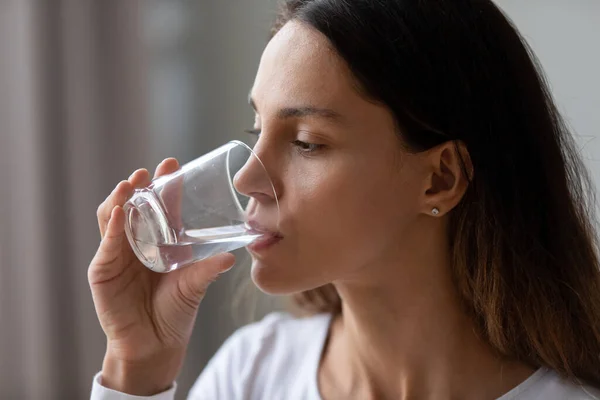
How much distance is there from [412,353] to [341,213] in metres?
0.33

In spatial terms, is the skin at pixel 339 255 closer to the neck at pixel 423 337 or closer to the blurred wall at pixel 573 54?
the neck at pixel 423 337

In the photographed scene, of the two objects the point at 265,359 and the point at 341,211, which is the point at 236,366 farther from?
the point at 341,211

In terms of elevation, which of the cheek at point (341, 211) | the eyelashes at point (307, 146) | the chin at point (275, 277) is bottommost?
the chin at point (275, 277)

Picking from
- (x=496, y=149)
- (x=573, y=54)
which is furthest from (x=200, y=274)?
(x=573, y=54)

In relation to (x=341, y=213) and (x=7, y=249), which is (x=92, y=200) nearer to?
(x=7, y=249)

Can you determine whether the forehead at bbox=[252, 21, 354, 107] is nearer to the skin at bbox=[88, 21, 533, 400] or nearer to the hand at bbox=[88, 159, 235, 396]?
the skin at bbox=[88, 21, 533, 400]

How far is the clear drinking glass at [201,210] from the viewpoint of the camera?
1.15 metres

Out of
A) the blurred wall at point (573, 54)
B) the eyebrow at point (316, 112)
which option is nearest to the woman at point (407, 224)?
the eyebrow at point (316, 112)

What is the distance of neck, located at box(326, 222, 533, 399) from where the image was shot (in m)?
1.34

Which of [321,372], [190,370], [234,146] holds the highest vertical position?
[234,146]

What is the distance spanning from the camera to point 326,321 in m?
1.58

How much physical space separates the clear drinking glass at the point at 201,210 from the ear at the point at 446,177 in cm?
26

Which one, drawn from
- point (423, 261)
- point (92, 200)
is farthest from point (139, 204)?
point (92, 200)

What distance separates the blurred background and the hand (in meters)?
0.45
